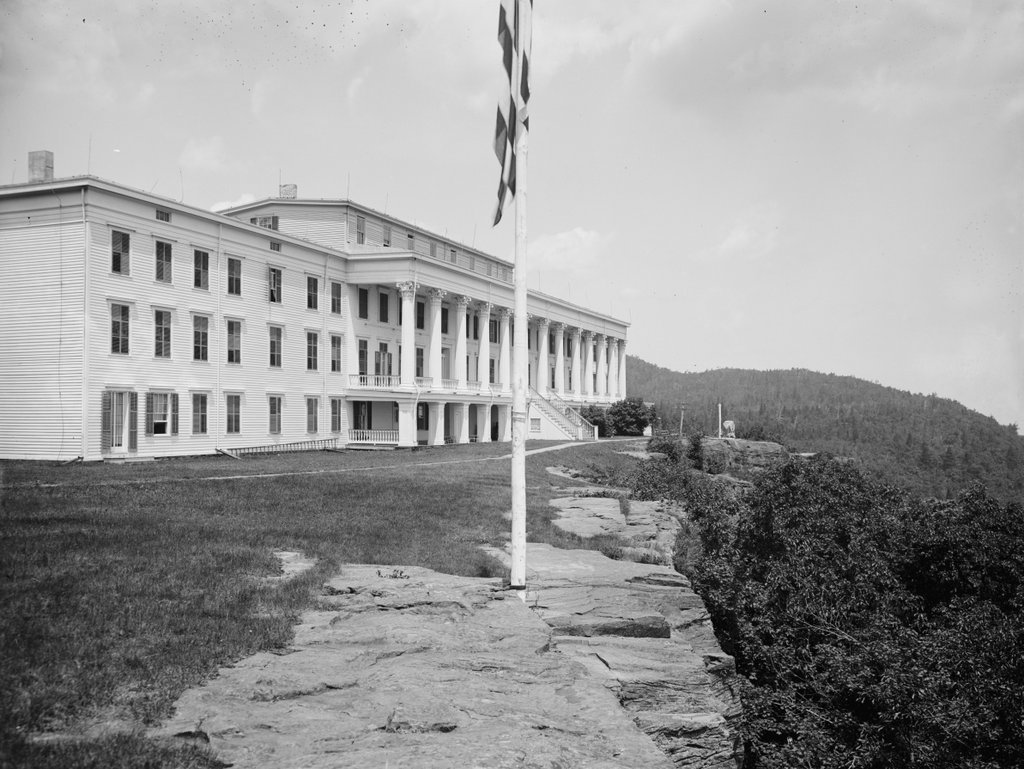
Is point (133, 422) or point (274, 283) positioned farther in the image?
point (274, 283)

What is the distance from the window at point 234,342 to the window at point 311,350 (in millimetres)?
4858

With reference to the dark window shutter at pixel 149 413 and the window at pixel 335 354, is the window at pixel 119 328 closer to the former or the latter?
the dark window shutter at pixel 149 413

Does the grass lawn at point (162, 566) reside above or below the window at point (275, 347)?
below

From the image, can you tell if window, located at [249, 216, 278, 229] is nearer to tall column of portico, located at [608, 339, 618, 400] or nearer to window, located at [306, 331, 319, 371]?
window, located at [306, 331, 319, 371]

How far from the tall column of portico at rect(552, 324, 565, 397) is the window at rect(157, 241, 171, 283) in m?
39.8

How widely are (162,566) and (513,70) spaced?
7669 millimetres

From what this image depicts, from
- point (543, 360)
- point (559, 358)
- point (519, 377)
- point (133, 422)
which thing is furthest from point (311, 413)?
point (519, 377)

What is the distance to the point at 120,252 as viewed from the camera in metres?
31.3

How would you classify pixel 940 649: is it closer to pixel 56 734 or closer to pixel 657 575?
pixel 657 575

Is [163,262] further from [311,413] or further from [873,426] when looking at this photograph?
[873,426]

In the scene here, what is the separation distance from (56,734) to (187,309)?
32375 mm

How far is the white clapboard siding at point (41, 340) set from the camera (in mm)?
29938

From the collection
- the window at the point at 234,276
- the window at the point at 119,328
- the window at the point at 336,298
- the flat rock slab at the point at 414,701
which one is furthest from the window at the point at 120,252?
the flat rock slab at the point at 414,701

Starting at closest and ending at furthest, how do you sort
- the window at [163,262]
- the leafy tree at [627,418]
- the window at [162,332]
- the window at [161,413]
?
the window at [161,413], the window at [162,332], the window at [163,262], the leafy tree at [627,418]
